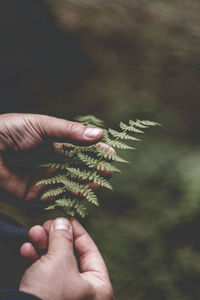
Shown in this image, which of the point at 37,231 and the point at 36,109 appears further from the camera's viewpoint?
the point at 36,109

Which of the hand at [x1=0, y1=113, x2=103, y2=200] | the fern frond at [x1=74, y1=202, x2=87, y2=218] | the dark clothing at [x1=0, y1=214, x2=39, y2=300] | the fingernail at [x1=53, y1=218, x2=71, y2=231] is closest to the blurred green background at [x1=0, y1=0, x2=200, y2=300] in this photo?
the hand at [x1=0, y1=113, x2=103, y2=200]

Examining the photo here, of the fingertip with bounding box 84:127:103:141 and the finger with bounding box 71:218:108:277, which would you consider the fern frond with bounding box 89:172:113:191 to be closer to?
the fingertip with bounding box 84:127:103:141

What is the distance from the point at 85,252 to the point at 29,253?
44cm

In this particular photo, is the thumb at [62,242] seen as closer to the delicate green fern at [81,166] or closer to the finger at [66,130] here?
the delicate green fern at [81,166]

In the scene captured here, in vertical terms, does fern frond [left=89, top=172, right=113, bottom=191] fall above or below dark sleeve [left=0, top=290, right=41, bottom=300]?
above

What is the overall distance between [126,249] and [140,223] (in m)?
0.38

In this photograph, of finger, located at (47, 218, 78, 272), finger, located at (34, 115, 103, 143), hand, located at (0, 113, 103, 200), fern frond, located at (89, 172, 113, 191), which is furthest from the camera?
hand, located at (0, 113, 103, 200)

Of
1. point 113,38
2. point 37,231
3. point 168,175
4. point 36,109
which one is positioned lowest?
point 37,231

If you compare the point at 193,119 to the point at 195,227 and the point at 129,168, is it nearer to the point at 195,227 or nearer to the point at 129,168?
the point at 129,168

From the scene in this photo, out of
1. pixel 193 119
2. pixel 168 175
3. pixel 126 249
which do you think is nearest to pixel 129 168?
pixel 168 175

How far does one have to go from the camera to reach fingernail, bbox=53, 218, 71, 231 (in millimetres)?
1926

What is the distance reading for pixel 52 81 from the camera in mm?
4410

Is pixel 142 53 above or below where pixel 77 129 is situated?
above

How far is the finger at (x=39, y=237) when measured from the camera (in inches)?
77.3
